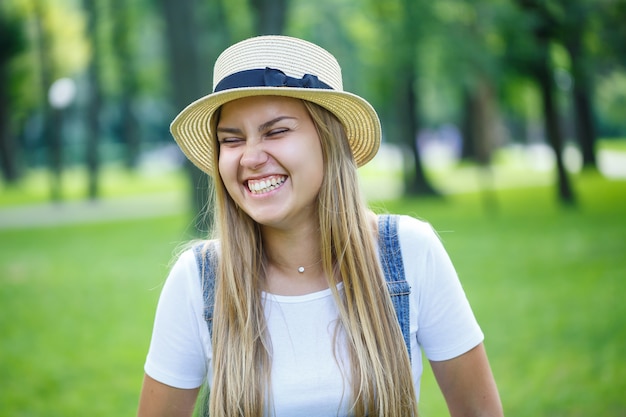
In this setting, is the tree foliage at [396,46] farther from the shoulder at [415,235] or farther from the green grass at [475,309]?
the shoulder at [415,235]

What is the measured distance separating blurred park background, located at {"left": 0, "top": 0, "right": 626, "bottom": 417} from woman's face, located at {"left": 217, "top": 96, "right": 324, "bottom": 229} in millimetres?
540

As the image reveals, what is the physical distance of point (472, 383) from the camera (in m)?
2.24

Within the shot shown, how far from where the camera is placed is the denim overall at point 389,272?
220 centimetres

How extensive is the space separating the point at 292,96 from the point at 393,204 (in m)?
16.9

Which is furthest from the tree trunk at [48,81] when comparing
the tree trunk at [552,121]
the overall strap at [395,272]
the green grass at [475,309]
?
the overall strap at [395,272]

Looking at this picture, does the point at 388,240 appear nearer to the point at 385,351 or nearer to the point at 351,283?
the point at 351,283

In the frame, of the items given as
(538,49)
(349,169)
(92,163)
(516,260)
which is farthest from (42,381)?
(92,163)

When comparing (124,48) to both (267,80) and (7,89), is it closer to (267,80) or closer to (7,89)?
(7,89)

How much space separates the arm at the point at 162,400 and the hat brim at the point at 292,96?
722mm

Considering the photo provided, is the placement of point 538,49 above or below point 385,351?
above

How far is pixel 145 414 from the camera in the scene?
2238mm

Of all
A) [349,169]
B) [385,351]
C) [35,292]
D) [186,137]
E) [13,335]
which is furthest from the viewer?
[35,292]

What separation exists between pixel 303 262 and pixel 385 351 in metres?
0.39

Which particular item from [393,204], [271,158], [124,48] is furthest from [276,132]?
[124,48]
